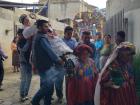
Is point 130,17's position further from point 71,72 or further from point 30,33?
point 71,72

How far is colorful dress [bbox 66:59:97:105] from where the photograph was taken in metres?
6.48

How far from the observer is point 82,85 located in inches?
255

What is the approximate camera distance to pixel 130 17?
39.7 ft

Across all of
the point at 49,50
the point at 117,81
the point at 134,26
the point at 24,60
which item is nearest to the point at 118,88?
the point at 117,81

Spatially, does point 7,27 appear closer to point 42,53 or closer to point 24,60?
point 24,60

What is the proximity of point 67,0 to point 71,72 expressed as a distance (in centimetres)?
4662

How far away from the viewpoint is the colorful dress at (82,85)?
21.3 ft

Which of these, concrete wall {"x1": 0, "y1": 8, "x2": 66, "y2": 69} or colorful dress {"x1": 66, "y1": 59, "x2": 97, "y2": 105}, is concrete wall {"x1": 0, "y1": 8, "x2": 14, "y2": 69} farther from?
colorful dress {"x1": 66, "y1": 59, "x2": 97, "y2": 105}

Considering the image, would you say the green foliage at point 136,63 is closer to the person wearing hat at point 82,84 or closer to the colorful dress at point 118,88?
the person wearing hat at point 82,84

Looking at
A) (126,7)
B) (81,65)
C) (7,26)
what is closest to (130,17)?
(126,7)

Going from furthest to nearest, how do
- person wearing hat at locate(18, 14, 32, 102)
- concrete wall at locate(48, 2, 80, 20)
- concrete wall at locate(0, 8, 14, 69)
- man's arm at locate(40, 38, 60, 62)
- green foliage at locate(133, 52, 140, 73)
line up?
1. concrete wall at locate(48, 2, 80, 20)
2. concrete wall at locate(0, 8, 14, 69)
3. person wearing hat at locate(18, 14, 32, 102)
4. man's arm at locate(40, 38, 60, 62)
5. green foliage at locate(133, 52, 140, 73)

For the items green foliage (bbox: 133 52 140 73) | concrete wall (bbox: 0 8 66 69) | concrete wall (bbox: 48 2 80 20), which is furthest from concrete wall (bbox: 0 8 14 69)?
concrete wall (bbox: 48 2 80 20)

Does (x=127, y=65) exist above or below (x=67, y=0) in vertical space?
below

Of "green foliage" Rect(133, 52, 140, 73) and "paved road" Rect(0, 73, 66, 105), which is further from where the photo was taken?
"paved road" Rect(0, 73, 66, 105)
